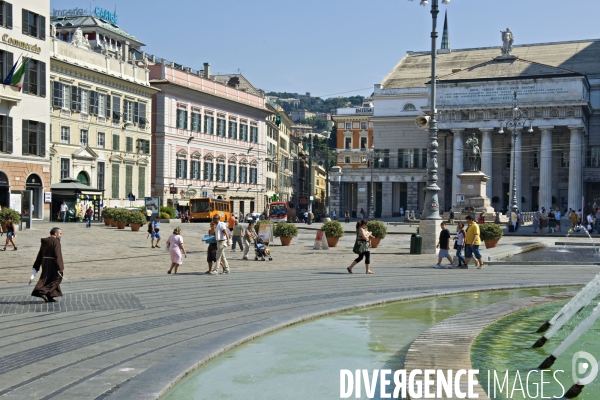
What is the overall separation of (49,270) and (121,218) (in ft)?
96.5

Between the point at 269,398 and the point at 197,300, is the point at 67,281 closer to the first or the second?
the point at 197,300

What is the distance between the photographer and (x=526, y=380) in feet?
26.7

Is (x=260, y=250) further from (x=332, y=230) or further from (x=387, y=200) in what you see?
(x=387, y=200)

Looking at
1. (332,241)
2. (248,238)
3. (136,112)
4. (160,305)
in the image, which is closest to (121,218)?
(332,241)

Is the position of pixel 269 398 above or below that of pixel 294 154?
below

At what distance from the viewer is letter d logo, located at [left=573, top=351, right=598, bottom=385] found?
791cm

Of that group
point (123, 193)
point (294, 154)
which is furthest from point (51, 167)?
point (294, 154)

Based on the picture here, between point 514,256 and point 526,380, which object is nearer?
point 526,380

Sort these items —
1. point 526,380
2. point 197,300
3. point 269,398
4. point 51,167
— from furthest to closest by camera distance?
1. point 51,167
2. point 197,300
3. point 526,380
4. point 269,398

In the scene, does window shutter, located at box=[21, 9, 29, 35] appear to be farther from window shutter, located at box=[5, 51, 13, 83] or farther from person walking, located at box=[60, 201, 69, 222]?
person walking, located at box=[60, 201, 69, 222]

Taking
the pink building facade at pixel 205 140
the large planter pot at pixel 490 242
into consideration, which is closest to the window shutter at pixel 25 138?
the pink building facade at pixel 205 140

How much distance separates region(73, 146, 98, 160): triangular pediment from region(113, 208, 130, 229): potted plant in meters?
14.4

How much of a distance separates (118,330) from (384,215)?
77347 mm

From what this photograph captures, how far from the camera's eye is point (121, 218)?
4281cm
